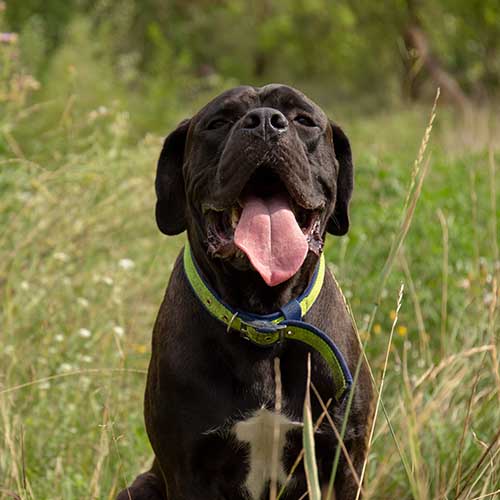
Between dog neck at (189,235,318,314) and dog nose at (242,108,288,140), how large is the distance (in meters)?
0.41

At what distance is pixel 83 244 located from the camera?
186 inches

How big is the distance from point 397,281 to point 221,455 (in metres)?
2.19

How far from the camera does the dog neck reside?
2.83 m

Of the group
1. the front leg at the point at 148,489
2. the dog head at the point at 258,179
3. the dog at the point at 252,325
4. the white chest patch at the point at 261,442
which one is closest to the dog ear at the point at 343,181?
the dog head at the point at 258,179

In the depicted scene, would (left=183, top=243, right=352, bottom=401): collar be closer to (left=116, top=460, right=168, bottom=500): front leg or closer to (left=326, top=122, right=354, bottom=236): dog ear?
(left=326, top=122, right=354, bottom=236): dog ear

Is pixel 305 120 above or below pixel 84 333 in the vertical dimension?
above

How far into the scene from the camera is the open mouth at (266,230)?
2658 mm

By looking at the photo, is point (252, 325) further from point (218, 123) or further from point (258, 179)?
point (218, 123)

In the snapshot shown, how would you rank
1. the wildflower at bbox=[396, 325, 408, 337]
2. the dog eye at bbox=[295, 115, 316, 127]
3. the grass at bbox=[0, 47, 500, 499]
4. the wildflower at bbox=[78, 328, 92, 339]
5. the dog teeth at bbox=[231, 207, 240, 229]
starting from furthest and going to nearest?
the wildflower at bbox=[396, 325, 408, 337]
the wildflower at bbox=[78, 328, 92, 339]
the grass at bbox=[0, 47, 500, 499]
the dog eye at bbox=[295, 115, 316, 127]
the dog teeth at bbox=[231, 207, 240, 229]

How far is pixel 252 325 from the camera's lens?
2.71 meters

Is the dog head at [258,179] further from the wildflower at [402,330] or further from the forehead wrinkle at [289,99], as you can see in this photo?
the wildflower at [402,330]

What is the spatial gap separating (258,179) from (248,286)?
33cm


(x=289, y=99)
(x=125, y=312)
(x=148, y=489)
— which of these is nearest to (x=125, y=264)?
(x=125, y=312)

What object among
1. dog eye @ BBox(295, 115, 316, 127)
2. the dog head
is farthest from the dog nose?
dog eye @ BBox(295, 115, 316, 127)
